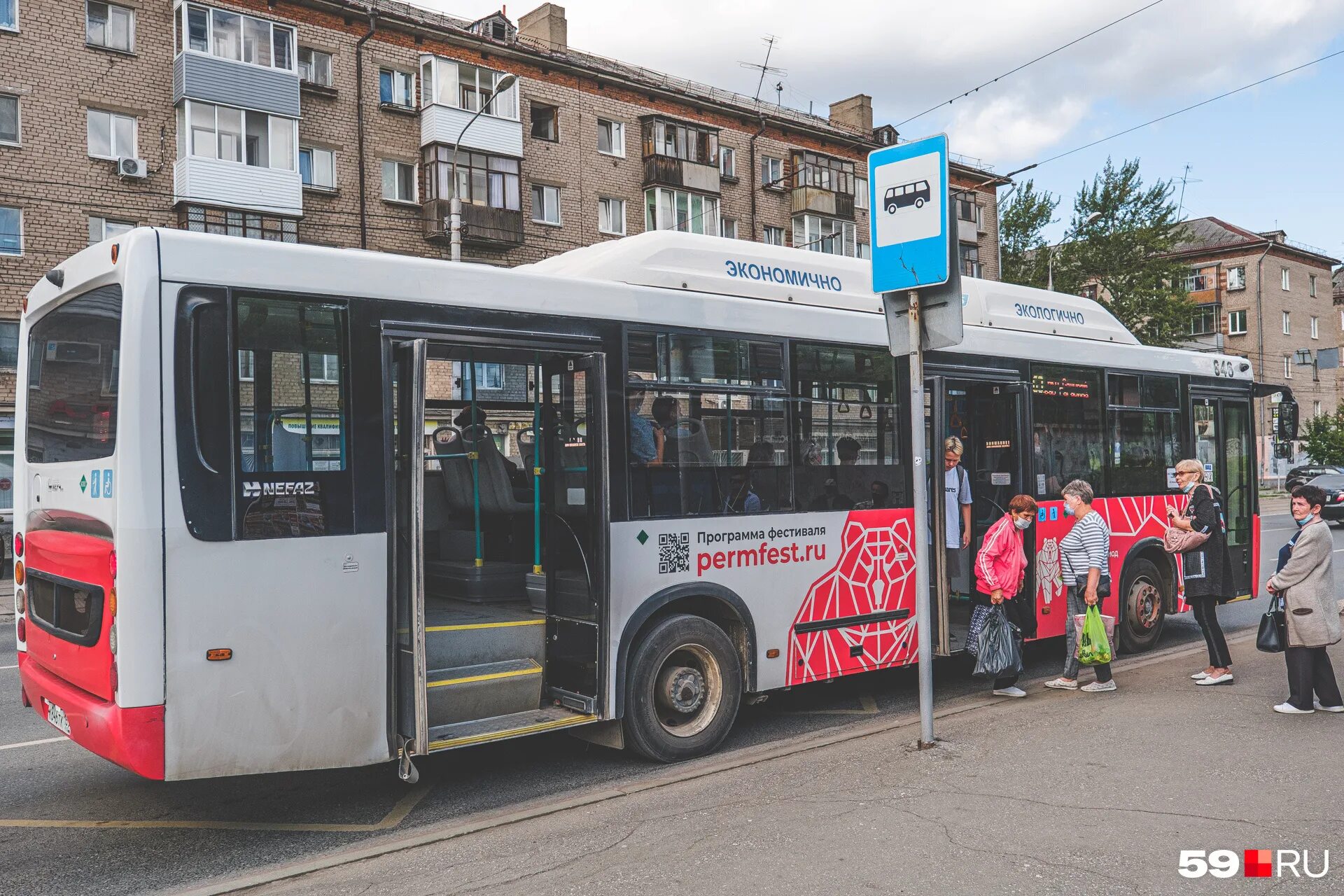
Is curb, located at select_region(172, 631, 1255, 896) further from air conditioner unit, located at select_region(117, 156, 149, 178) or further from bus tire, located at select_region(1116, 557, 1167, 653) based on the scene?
air conditioner unit, located at select_region(117, 156, 149, 178)

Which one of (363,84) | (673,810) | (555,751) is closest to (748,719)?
(555,751)

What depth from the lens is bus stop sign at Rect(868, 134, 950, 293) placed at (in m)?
6.72

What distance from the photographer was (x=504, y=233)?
31.9 meters

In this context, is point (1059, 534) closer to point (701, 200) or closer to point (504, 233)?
point (504, 233)

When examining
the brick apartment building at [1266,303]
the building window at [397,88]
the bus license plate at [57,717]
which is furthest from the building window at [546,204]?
the brick apartment building at [1266,303]

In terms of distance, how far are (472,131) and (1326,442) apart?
4070 centimetres

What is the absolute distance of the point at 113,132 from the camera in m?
26.4

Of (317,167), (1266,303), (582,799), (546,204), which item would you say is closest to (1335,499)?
(546,204)

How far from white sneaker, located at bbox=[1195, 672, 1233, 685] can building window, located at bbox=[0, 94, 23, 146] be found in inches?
1027

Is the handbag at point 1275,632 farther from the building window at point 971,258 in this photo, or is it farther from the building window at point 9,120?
the building window at point 971,258

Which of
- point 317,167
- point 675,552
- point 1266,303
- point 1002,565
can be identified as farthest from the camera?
point 1266,303

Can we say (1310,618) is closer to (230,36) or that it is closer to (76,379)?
(76,379)

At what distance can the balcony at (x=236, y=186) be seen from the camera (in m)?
26.5

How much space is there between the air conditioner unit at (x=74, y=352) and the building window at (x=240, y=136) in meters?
23.0
